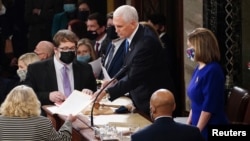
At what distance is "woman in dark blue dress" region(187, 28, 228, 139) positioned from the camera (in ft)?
20.4

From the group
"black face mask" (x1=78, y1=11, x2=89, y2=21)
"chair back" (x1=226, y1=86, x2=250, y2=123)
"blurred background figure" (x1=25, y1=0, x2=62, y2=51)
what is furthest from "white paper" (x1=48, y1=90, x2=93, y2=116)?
"blurred background figure" (x1=25, y1=0, x2=62, y2=51)

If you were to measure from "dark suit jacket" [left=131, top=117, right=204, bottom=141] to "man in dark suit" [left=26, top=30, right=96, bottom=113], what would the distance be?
234 centimetres

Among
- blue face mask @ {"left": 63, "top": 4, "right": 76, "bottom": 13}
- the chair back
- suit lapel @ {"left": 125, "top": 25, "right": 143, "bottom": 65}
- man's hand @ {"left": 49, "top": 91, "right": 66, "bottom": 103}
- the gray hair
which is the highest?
the gray hair

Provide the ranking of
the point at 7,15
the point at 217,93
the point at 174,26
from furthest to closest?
the point at 7,15
the point at 174,26
the point at 217,93

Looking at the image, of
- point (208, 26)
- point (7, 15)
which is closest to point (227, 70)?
point (208, 26)

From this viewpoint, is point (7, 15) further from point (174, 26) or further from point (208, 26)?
point (208, 26)

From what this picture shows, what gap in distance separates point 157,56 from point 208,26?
5.29 feet

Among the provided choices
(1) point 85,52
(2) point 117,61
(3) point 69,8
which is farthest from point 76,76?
(3) point 69,8

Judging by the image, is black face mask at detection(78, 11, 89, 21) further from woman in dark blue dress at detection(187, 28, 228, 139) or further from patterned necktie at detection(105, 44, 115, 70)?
woman in dark blue dress at detection(187, 28, 228, 139)

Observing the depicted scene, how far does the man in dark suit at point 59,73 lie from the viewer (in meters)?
7.20

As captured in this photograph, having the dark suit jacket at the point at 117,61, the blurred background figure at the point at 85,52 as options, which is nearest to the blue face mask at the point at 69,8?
the blurred background figure at the point at 85,52

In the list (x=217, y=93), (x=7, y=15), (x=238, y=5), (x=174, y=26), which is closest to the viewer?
(x=217, y=93)

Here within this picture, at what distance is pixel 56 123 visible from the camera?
7062mm

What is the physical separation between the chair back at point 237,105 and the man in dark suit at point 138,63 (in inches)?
26.5
